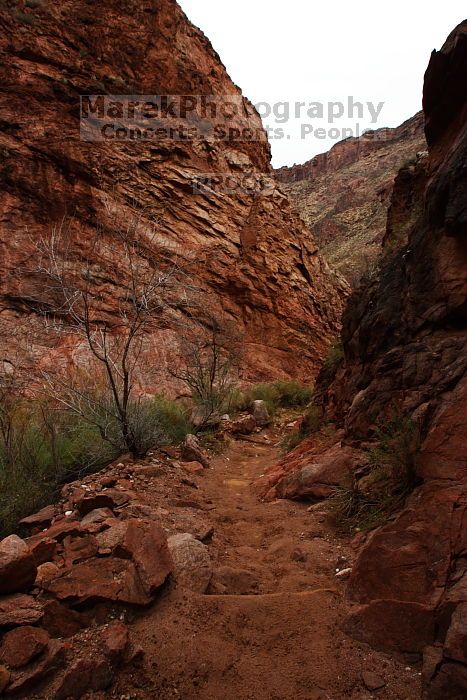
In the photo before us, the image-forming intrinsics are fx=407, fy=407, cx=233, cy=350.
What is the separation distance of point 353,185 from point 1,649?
173 ft

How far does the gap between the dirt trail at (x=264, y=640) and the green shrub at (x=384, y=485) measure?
→ 0.31 m

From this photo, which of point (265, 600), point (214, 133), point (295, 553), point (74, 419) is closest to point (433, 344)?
point (295, 553)

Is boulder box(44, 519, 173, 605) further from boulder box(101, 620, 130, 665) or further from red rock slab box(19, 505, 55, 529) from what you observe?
red rock slab box(19, 505, 55, 529)

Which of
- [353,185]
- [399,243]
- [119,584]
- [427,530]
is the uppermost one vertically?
[353,185]

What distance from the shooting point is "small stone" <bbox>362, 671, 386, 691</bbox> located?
1.77 meters

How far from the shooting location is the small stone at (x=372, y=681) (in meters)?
1.77

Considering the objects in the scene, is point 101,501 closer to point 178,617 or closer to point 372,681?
point 178,617

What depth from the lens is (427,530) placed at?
230cm

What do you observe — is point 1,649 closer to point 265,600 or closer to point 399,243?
point 265,600

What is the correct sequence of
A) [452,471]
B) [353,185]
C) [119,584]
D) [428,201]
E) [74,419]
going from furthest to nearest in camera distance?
1. [353,185]
2. [74,419]
3. [428,201]
4. [452,471]
5. [119,584]

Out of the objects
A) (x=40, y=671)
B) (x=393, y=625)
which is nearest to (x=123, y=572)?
(x=40, y=671)

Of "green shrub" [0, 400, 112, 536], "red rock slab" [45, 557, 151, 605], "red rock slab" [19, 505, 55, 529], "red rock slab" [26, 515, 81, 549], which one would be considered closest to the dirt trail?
"red rock slab" [45, 557, 151, 605]

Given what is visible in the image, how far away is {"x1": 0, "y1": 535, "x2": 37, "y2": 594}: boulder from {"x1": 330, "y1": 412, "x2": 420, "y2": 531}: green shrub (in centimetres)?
225

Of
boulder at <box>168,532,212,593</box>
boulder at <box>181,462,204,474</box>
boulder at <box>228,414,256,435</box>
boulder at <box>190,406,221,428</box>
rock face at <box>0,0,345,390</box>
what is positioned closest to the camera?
boulder at <box>168,532,212,593</box>
